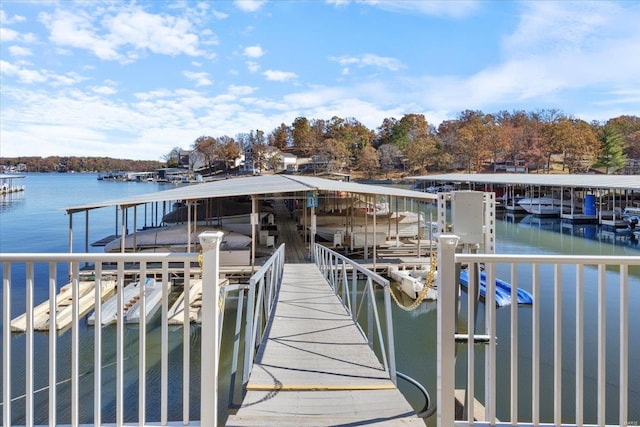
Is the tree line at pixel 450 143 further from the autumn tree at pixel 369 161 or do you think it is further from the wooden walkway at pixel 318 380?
the wooden walkway at pixel 318 380

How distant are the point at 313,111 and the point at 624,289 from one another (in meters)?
89.9

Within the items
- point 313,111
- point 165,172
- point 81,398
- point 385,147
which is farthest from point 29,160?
point 81,398

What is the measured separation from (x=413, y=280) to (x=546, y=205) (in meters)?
24.1

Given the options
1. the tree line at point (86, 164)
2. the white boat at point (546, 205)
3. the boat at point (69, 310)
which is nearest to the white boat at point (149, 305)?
the boat at point (69, 310)

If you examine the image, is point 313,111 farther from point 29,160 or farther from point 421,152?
point 29,160

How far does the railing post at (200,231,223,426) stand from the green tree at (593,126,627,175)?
2487 inches

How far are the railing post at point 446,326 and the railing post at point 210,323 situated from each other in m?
1.00

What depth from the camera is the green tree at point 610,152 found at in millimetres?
53438

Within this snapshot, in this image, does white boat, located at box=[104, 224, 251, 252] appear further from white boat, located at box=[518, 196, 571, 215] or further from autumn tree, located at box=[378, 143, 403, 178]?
autumn tree, located at box=[378, 143, 403, 178]

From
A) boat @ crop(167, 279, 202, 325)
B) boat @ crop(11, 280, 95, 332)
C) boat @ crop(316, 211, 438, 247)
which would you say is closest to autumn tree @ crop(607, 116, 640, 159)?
boat @ crop(316, 211, 438, 247)

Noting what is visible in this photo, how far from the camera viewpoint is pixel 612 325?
9273 millimetres

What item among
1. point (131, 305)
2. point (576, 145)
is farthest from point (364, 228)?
point (576, 145)

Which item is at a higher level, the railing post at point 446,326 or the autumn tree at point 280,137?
the autumn tree at point 280,137

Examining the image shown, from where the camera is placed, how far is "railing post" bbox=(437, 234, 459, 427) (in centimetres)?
197
